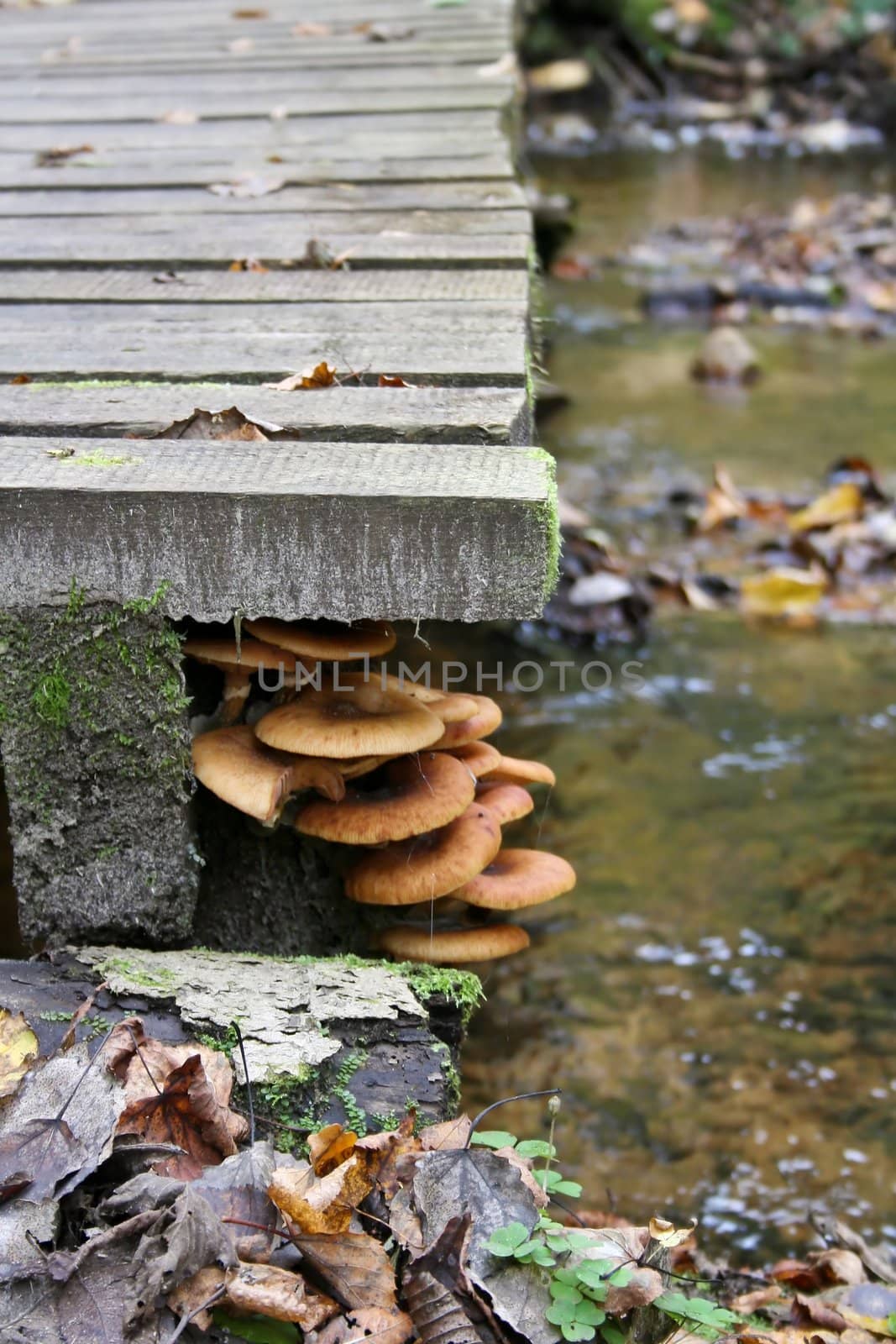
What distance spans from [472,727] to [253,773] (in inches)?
19.8

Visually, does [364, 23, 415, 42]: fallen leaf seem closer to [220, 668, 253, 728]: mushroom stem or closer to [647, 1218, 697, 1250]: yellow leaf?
[220, 668, 253, 728]: mushroom stem

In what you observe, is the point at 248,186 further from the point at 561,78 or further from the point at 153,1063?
the point at 561,78

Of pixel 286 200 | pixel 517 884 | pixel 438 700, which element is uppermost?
pixel 286 200

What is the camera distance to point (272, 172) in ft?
13.1

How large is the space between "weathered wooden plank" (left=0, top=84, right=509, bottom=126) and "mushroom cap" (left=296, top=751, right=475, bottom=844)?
9.94ft

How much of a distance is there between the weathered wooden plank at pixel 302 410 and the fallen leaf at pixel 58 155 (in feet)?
6.70

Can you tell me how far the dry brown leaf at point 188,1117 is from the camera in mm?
1863

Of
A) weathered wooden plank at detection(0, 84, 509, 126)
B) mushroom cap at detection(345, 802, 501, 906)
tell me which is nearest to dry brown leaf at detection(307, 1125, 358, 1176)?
mushroom cap at detection(345, 802, 501, 906)

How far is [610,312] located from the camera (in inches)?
391

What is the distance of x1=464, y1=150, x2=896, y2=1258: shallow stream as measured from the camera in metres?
2.93

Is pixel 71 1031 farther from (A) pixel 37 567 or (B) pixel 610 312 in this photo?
(B) pixel 610 312

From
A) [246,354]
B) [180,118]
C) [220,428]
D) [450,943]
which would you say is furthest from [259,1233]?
[180,118]

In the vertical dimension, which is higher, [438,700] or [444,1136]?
[438,700]

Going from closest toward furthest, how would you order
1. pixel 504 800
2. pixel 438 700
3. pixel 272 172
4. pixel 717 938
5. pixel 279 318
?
1. pixel 438 700
2. pixel 504 800
3. pixel 279 318
4. pixel 717 938
5. pixel 272 172
